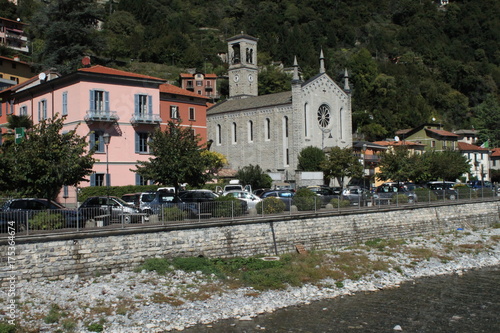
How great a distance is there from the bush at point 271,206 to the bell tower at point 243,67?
1987 inches

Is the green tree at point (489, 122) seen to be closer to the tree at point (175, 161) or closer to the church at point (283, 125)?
the church at point (283, 125)

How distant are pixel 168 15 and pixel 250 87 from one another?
83080mm

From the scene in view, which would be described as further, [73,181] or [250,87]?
[250,87]

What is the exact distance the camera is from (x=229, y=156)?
71500 mm

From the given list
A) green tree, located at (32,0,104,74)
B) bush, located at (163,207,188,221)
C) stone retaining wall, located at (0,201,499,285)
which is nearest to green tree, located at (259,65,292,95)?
Answer: green tree, located at (32,0,104,74)

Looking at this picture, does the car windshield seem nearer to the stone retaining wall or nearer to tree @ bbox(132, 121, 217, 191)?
tree @ bbox(132, 121, 217, 191)

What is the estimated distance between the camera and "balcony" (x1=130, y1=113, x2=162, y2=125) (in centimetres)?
4356

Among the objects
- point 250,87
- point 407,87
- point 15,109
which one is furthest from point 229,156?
point 407,87

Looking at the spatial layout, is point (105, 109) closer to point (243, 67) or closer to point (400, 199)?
point (400, 199)

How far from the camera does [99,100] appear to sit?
138 ft

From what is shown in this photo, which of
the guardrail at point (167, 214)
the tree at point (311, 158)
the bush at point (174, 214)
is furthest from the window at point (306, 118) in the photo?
the bush at point (174, 214)

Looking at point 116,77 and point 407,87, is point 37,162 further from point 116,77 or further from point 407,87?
point 407,87

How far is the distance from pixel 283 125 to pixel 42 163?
43.3m

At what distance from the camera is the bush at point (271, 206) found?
95.8ft
